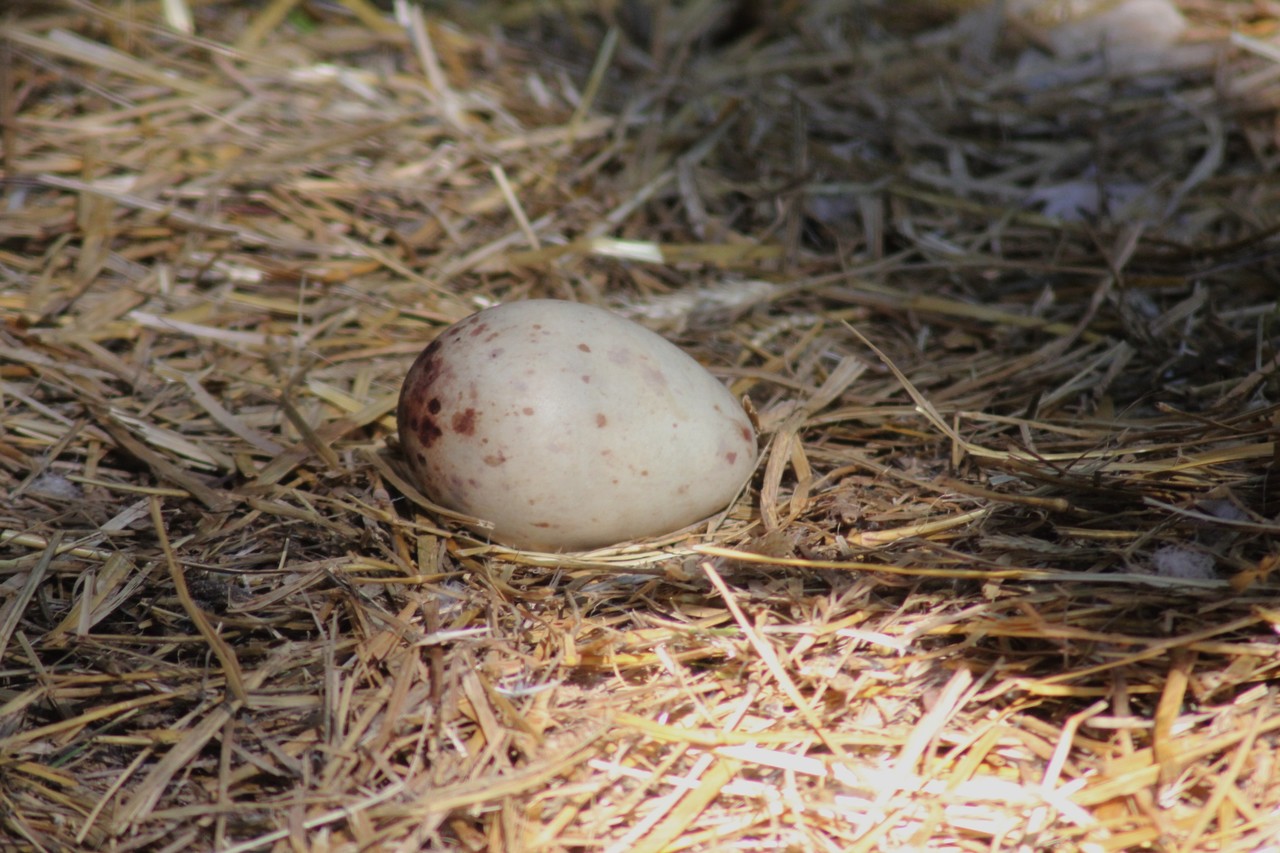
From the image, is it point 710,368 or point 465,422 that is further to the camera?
point 710,368

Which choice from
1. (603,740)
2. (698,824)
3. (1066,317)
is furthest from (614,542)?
(1066,317)

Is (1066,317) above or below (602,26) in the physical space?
below

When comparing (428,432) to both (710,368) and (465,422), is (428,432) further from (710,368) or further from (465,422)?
(710,368)

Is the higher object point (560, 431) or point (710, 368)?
point (560, 431)

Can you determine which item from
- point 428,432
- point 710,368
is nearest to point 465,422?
point 428,432

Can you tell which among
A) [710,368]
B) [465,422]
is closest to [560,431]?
[465,422]

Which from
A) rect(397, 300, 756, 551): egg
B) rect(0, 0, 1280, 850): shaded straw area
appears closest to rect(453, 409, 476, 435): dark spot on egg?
rect(397, 300, 756, 551): egg

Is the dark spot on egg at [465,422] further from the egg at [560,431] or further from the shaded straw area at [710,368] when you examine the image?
the shaded straw area at [710,368]

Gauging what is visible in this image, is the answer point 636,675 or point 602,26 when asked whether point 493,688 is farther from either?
point 602,26
